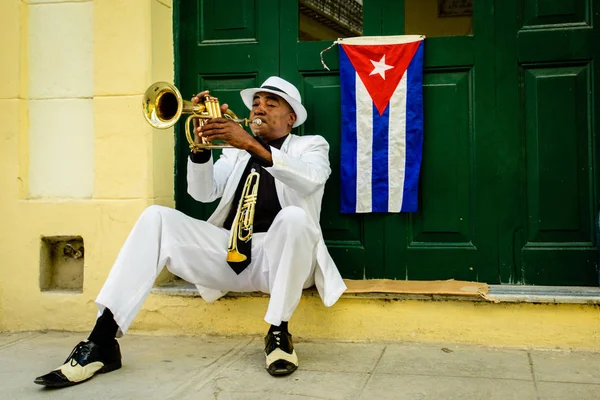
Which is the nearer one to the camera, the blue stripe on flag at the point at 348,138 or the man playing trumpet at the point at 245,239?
the man playing trumpet at the point at 245,239

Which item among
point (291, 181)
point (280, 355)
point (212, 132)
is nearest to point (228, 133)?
point (212, 132)

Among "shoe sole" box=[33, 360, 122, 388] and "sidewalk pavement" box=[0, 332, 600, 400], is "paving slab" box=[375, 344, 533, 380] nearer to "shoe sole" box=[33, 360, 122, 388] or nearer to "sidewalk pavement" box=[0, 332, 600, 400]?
"sidewalk pavement" box=[0, 332, 600, 400]

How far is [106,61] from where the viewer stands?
4023 millimetres

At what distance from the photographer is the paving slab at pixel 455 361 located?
305 centimetres

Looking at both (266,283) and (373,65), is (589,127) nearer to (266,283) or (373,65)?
(373,65)

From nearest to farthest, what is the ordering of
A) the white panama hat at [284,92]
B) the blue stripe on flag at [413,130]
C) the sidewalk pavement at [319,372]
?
the sidewalk pavement at [319,372]
the white panama hat at [284,92]
the blue stripe on flag at [413,130]

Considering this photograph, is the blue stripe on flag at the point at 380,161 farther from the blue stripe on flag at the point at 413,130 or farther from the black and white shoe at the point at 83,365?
the black and white shoe at the point at 83,365

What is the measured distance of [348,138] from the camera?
157 inches

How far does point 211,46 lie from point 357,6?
0.99 meters

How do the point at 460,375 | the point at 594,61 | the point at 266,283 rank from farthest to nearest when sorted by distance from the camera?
the point at 594,61
the point at 266,283
the point at 460,375

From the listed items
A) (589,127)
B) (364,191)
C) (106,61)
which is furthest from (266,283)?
(589,127)

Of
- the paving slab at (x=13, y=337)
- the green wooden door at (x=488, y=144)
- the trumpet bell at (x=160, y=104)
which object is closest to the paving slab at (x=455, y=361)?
the green wooden door at (x=488, y=144)

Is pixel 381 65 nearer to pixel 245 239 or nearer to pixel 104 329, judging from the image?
pixel 245 239

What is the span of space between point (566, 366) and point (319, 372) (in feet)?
3.98
